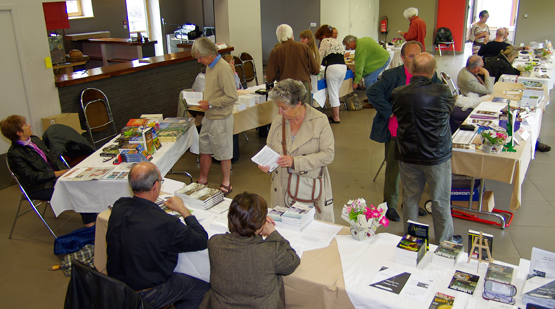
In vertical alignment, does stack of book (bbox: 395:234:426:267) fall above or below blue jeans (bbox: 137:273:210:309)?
above

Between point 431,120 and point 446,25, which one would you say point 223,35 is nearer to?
point 431,120

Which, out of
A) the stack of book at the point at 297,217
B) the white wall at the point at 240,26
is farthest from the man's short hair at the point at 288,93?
the white wall at the point at 240,26

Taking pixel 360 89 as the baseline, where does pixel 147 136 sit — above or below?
above

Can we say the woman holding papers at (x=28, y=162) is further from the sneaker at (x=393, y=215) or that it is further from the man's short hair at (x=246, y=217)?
the sneaker at (x=393, y=215)

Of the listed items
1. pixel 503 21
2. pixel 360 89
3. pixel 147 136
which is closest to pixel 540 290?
pixel 147 136

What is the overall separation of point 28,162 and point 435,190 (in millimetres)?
3277

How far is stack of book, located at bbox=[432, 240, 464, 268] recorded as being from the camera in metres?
2.13

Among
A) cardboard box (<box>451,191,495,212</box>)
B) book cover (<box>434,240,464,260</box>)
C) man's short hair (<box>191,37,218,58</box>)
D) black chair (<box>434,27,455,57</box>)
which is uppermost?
man's short hair (<box>191,37,218,58</box>)

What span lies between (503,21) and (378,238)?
63.7 feet

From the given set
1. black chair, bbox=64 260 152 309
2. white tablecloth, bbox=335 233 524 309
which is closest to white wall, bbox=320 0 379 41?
white tablecloth, bbox=335 233 524 309

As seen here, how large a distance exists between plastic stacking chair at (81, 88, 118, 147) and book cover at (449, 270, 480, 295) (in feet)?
14.5

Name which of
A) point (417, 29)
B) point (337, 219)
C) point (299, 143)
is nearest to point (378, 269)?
point (299, 143)

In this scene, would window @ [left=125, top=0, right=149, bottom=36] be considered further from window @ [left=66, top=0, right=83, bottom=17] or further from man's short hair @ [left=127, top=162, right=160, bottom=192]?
man's short hair @ [left=127, top=162, right=160, bottom=192]

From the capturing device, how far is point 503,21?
1836 centimetres
